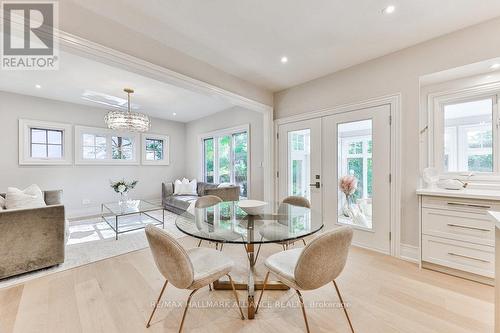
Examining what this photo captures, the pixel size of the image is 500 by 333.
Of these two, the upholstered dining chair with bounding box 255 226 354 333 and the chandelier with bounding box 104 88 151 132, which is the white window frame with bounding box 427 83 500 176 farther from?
the chandelier with bounding box 104 88 151 132

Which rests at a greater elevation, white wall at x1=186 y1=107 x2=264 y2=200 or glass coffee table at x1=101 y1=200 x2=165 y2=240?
white wall at x1=186 y1=107 x2=264 y2=200

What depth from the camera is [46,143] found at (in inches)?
174

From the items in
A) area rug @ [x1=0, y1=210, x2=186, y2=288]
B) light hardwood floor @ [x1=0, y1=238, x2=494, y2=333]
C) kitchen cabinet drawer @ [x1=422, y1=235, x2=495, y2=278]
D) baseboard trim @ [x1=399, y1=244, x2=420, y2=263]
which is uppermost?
kitchen cabinet drawer @ [x1=422, y1=235, x2=495, y2=278]

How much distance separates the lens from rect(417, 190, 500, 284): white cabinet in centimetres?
197

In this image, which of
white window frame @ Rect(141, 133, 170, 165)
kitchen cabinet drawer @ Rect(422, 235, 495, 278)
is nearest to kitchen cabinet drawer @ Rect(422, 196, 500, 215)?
kitchen cabinet drawer @ Rect(422, 235, 495, 278)

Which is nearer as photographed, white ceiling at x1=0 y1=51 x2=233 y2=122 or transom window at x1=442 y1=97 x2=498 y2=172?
transom window at x1=442 y1=97 x2=498 y2=172

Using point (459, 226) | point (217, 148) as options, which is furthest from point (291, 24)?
point (217, 148)

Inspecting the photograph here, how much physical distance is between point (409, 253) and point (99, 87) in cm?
541

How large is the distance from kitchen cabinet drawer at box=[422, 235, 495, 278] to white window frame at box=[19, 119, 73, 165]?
653 cm

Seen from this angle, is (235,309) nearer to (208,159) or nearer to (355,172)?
(355,172)

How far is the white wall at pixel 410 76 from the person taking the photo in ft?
6.98

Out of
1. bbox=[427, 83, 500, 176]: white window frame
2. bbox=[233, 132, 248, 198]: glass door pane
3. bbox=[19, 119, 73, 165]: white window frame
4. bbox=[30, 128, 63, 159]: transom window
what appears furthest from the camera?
bbox=[233, 132, 248, 198]: glass door pane

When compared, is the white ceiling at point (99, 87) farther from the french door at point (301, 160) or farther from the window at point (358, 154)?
the window at point (358, 154)

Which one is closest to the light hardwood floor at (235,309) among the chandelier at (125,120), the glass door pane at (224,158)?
the chandelier at (125,120)
